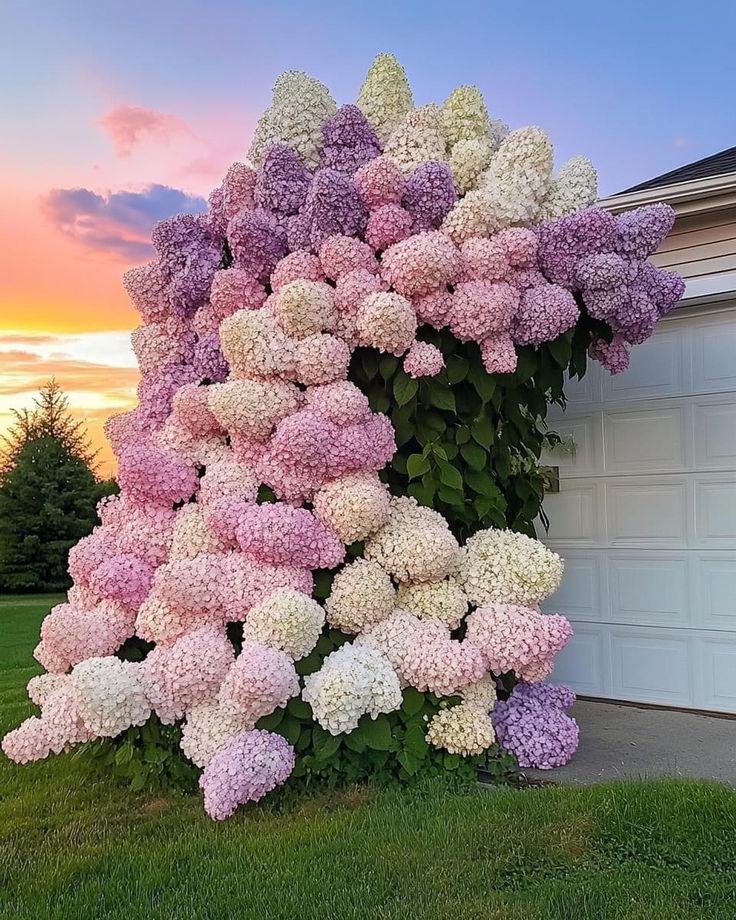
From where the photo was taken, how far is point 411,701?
152 inches

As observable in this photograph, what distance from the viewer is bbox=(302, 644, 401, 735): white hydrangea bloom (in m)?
3.59

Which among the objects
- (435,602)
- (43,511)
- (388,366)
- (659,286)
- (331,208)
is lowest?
(43,511)

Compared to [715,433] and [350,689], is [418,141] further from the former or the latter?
[350,689]

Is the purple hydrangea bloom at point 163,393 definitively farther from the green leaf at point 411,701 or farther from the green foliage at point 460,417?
the green leaf at point 411,701

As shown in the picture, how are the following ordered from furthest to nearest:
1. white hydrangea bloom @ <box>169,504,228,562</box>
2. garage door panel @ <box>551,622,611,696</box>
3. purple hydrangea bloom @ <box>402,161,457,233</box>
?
garage door panel @ <box>551,622,611,696</box> → purple hydrangea bloom @ <box>402,161,457,233</box> → white hydrangea bloom @ <box>169,504,228,562</box>

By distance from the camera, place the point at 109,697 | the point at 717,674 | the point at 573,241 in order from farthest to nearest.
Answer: the point at 717,674 → the point at 573,241 → the point at 109,697

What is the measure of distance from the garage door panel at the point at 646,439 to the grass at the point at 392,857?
2179mm

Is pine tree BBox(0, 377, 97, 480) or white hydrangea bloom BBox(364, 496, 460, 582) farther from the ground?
pine tree BBox(0, 377, 97, 480)

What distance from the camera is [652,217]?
4.18 m

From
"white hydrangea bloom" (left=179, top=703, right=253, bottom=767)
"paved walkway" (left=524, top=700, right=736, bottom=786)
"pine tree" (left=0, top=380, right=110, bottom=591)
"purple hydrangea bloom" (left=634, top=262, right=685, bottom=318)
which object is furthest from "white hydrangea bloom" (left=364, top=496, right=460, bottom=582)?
"pine tree" (left=0, top=380, right=110, bottom=591)

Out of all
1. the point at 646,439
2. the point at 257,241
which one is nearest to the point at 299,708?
the point at 257,241

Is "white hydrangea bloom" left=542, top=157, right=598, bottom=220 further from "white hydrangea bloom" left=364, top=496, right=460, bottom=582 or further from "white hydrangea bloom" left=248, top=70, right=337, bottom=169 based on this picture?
"white hydrangea bloom" left=364, top=496, right=460, bottom=582

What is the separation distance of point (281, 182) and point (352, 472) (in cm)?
152

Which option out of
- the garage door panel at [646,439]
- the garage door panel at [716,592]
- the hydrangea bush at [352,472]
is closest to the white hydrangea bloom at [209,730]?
the hydrangea bush at [352,472]
